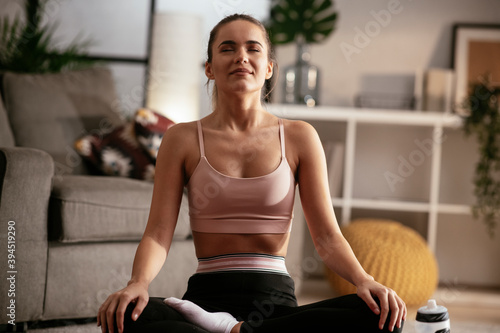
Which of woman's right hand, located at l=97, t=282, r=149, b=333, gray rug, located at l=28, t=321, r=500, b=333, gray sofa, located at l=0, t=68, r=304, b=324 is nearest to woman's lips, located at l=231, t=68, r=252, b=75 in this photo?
woman's right hand, located at l=97, t=282, r=149, b=333

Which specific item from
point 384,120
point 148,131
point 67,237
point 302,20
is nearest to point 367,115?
point 384,120

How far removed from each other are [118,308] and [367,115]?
2133mm

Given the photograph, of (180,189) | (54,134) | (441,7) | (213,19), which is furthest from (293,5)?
(180,189)

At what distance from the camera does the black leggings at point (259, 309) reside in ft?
3.42

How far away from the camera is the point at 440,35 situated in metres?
3.28

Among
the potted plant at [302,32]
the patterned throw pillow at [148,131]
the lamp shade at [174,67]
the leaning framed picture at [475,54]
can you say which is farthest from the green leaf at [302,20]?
the patterned throw pillow at [148,131]

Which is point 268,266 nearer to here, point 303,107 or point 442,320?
point 442,320

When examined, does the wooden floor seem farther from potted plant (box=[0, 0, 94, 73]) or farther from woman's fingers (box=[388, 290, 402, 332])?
potted plant (box=[0, 0, 94, 73])

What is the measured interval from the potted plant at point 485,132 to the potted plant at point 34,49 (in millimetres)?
2025

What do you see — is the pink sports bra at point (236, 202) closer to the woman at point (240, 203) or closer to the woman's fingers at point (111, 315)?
the woman at point (240, 203)

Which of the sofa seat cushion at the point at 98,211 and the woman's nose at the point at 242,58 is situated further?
the sofa seat cushion at the point at 98,211

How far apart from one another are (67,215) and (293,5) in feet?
5.96

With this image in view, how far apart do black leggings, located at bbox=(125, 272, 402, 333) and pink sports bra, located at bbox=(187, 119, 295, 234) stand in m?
0.11

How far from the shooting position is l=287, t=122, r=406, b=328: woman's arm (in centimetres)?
118
